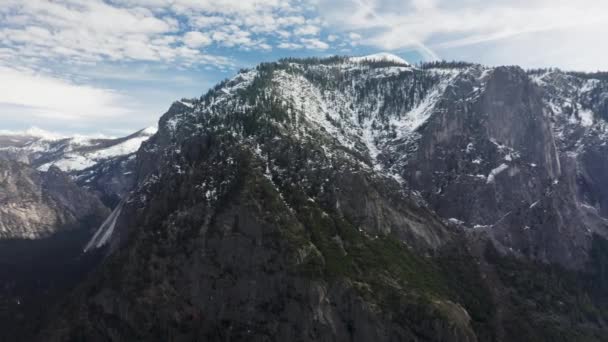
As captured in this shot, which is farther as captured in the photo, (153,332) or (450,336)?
(153,332)

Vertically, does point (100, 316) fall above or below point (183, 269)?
below

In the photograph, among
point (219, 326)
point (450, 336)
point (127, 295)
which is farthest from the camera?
point (127, 295)

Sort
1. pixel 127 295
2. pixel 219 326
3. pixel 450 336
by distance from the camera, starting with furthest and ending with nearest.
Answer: pixel 127 295
pixel 219 326
pixel 450 336

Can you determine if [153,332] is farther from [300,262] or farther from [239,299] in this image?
[300,262]

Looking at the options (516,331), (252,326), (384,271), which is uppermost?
(384,271)

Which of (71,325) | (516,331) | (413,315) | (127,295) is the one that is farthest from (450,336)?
(71,325)

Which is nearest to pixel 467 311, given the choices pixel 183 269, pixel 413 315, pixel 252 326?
pixel 413 315

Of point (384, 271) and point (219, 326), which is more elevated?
point (384, 271)

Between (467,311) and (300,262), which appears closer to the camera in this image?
(300,262)

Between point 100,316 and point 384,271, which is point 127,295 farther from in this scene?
point 384,271
